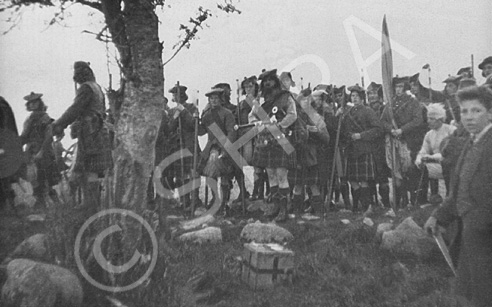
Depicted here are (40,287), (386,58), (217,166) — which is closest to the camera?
(40,287)

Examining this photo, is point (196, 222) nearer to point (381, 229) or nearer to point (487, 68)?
point (381, 229)

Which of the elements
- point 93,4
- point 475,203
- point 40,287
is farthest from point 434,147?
point 40,287

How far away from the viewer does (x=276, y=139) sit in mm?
4836

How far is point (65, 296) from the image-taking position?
394 cm

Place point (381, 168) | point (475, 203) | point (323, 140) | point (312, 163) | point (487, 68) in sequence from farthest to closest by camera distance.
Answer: point (323, 140) → point (312, 163) → point (381, 168) → point (487, 68) → point (475, 203)

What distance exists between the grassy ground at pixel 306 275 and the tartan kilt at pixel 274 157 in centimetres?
81

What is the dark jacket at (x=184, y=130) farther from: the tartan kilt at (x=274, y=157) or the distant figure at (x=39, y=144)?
the distant figure at (x=39, y=144)

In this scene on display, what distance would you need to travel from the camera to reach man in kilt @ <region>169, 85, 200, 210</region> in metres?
4.71

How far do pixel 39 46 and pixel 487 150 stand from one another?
377 centimetres

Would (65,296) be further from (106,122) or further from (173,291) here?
(106,122)

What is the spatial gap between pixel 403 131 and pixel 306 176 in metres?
1.16

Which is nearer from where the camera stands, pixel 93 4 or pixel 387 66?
pixel 387 66

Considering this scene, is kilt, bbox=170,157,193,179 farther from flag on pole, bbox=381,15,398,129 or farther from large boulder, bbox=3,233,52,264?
flag on pole, bbox=381,15,398,129

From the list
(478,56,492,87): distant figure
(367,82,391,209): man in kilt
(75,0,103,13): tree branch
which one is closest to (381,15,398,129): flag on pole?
(367,82,391,209): man in kilt
